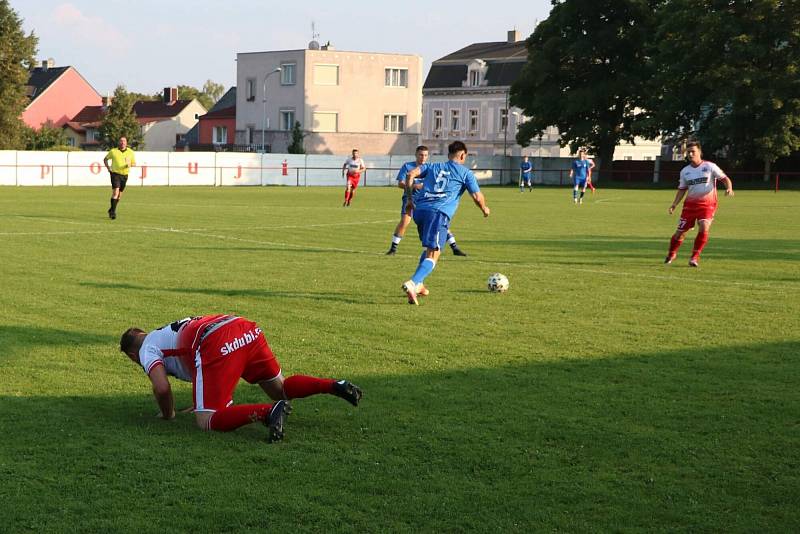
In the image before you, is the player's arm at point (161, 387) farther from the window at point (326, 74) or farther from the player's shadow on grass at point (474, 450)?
the window at point (326, 74)

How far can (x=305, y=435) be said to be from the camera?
630cm

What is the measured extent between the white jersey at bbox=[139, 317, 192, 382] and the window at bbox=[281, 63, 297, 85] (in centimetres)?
7816

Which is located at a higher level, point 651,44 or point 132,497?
point 651,44

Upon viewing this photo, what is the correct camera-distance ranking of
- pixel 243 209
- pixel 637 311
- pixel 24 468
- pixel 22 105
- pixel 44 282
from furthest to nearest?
pixel 22 105 → pixel 243 209 → pixel 44 282 → pixel 637 311 → pixel 24 468

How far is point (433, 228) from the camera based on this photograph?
12188 mm

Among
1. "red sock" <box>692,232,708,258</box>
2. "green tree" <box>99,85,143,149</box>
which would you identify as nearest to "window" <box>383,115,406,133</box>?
"green tree" <box>99,85,143,149</box>

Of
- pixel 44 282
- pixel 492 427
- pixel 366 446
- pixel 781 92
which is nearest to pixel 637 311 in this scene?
pixel 492 427

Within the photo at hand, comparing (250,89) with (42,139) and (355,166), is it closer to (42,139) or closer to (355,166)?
(42,139)

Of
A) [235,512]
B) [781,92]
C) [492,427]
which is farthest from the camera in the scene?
[781,92]

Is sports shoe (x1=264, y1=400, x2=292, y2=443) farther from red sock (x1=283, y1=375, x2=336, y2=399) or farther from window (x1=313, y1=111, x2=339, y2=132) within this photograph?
window (x1=313, y1=111, x2=339, y2=132)

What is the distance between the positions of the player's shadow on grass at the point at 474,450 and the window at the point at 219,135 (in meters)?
89.2

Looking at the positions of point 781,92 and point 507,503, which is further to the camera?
point 781,92

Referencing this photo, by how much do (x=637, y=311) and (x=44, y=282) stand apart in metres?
7.30

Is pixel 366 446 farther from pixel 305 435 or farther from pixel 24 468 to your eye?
pixel 24 468
